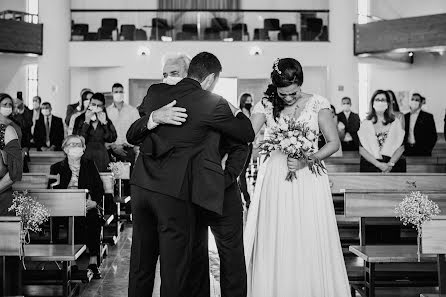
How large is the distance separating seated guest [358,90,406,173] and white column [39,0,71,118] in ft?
37.2

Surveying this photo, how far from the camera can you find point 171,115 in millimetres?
3547

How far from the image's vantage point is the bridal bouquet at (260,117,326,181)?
187 inches

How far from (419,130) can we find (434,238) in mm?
6749

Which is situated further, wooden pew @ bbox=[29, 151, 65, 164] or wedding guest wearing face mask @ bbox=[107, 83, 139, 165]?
wedding guest wearing face mask @ bbox=[107, 83, 139, 165]

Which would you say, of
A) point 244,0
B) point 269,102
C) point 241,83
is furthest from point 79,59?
point 269,102

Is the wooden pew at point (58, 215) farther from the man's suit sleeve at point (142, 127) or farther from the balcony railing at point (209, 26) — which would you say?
the balcony railing at point (209, 26)

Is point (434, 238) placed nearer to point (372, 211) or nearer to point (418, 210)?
point (418, 210)

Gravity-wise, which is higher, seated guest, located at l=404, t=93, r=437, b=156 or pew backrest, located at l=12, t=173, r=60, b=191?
seated guest, located at l=404, t=93, r=437, b=156

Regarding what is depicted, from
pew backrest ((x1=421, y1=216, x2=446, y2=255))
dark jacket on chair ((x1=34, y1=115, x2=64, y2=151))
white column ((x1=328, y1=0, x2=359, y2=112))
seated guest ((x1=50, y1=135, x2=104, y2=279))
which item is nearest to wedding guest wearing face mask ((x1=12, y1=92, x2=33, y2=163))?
dark jacket on chair ((x1=34, y1=115, x2=64, y2=151))

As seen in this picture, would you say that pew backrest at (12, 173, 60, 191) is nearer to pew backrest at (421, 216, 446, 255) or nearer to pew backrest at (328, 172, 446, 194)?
pew backrest at (328, 172, 446, 194)

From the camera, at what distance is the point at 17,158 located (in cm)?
535

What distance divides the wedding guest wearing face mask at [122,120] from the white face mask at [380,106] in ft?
13.6

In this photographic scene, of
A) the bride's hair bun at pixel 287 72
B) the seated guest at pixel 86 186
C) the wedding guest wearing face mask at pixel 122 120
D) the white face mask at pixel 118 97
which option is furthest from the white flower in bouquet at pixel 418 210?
the white face mask at pixel 118 97

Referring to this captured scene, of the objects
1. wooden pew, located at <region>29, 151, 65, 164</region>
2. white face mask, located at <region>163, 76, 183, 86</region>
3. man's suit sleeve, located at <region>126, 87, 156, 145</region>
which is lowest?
wooden pew, located at <region>29, 151, 65, 164</region>
